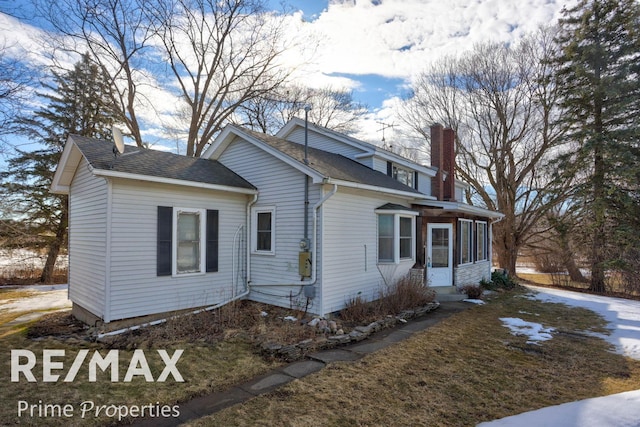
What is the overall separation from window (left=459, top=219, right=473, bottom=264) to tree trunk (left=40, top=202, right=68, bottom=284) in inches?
699

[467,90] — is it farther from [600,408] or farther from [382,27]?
[600,408]

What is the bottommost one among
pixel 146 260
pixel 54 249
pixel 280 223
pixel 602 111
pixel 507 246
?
pixel 54 249

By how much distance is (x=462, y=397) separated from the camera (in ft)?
13.7

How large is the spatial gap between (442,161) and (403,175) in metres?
1.87

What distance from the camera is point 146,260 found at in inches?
272

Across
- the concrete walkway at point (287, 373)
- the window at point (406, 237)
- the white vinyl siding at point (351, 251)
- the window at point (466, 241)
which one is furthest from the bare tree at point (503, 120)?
the concrete walkway at point (287, 373)

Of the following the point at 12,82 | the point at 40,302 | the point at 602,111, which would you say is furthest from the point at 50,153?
the point at 602,111

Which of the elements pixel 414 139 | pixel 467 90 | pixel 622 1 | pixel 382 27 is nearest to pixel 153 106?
pixel 382 27

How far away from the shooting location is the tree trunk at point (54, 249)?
51.1 ft

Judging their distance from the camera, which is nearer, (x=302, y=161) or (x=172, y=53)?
(x=302, y=161)

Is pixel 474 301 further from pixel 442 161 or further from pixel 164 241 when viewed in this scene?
pixel 164 241

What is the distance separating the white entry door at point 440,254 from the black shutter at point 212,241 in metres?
6.89

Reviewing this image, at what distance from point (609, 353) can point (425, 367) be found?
368 cm

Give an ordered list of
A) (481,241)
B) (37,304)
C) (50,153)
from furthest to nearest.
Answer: (50,153) < (481,241) < (37,304)
